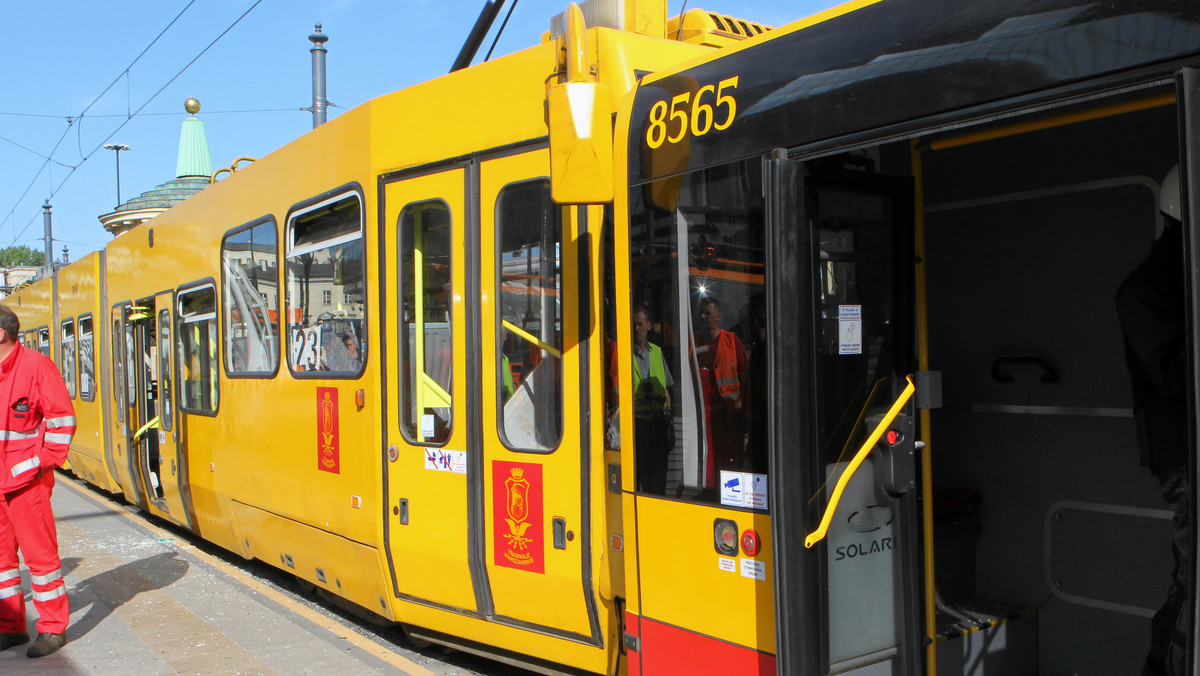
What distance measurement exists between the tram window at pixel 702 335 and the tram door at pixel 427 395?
1288 mm

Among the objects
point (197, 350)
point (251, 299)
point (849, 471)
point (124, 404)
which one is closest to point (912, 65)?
point (849, 471)

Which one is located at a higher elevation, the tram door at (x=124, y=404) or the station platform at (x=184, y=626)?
the tram door at (x=124, y=404)

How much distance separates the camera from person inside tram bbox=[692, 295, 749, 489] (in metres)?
3.22

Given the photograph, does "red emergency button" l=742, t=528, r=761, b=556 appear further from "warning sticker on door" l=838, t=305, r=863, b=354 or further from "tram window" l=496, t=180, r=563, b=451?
"tram window" l=496, t=180, r=563, b=451

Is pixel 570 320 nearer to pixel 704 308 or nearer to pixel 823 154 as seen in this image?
pixel 704 308

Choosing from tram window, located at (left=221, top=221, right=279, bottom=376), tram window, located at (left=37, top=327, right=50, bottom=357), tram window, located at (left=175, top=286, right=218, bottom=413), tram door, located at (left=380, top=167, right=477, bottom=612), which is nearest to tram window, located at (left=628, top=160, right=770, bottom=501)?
tram door, located at (left=380, top=167, right=477, bottom=612)

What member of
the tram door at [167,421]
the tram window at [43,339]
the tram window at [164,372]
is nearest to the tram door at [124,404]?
the tram door at [167,421]

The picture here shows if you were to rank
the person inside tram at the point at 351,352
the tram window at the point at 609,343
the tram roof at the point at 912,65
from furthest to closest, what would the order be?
the person inside tram at the point at 351,352 < the tram window at the point at 609,343 < the tram roof at the point at 912,65

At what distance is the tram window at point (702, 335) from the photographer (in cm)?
315

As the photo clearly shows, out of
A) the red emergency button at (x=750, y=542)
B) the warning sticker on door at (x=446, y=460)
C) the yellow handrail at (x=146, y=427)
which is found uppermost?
the warning sticker on door at (x=446, y=460)

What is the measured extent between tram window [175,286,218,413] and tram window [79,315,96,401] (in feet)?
16.2

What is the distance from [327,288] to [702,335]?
3.14 m

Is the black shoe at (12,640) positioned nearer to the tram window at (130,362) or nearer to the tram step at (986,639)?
the tram window at (130,362)

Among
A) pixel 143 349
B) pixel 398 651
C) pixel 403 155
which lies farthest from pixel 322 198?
pixel 143 349
